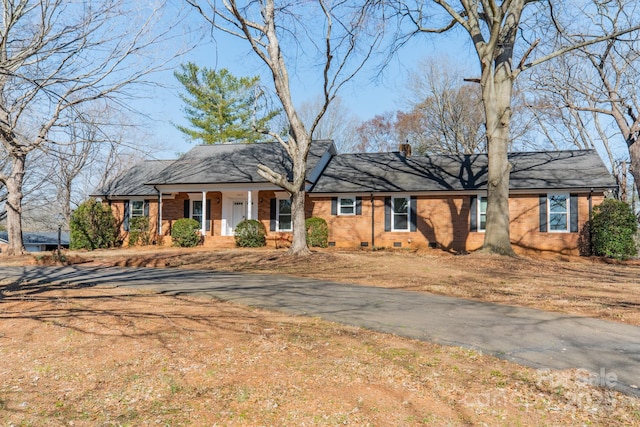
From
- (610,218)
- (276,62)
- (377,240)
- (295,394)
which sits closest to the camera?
(295,394)

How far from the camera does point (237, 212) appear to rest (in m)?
23.8

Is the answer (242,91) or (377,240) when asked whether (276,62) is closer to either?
(377,240)

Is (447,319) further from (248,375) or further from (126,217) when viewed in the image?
(126,217)

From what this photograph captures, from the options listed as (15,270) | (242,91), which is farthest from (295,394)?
(242,91)

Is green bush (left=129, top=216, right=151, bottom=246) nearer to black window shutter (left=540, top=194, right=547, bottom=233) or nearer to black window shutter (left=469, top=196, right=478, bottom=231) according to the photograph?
black window shutter (left=469, top=196, right=478, bottom=231)

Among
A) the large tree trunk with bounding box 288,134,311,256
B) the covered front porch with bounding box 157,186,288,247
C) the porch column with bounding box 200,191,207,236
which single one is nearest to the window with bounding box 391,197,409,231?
the large tree trunk with bounding box 288,134,311,256

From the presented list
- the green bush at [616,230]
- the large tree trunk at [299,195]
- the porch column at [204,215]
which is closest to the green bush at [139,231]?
the porch column at [204,215]

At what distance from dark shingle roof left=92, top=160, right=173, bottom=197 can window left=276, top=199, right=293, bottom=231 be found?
23.5 feet

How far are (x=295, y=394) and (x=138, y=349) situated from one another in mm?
2095

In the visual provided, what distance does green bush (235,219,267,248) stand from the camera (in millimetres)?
20375

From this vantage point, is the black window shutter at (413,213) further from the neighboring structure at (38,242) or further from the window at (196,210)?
the neighboring structure at (38,242)

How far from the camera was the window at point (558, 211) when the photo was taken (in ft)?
61.3

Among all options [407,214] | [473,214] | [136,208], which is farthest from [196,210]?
[473,214]

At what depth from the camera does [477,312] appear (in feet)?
22.3
